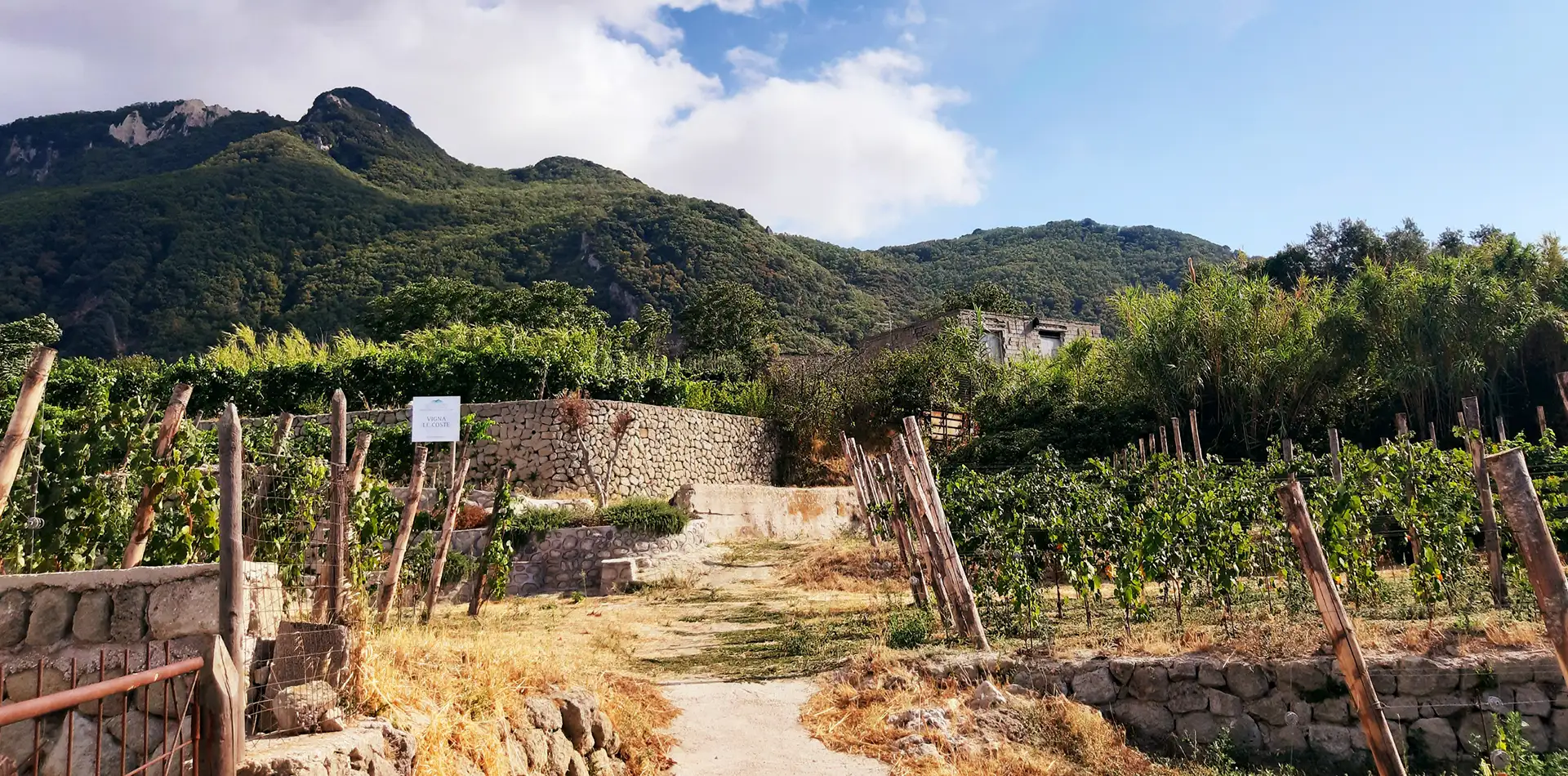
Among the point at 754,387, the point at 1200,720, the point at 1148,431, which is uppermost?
the point at 754,387

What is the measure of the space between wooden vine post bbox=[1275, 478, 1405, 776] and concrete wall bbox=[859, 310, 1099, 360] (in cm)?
2186

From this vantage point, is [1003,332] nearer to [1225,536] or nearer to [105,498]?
[1225,536]

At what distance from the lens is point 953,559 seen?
306 inches

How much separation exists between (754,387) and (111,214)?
41.1m

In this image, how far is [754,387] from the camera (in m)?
23.6

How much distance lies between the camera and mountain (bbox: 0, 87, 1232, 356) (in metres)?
40.8

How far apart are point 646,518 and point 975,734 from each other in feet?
32.0

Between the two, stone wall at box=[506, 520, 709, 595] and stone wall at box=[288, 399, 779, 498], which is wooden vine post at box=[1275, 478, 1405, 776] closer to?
stone wall at box=[506, 520, 709, 595]

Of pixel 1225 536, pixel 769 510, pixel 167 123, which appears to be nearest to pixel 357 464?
pixel 1225 536

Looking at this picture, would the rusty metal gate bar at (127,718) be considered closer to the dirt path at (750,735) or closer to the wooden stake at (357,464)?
the dirt path at (750,735)

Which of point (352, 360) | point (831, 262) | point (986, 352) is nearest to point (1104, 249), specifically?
point (831, 262)

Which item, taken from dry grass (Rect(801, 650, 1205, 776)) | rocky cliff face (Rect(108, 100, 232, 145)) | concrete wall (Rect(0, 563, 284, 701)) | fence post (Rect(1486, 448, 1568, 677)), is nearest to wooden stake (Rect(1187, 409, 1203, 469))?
dry grass (Rect(801, 650, 1205, 776))

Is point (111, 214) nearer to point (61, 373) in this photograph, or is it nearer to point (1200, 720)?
point (61, 373)

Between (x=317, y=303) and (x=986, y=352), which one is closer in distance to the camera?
(x=986, y=352)
